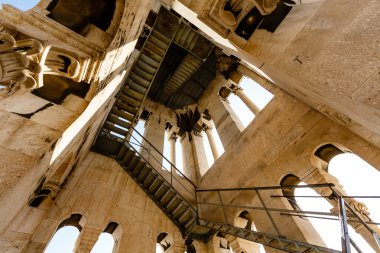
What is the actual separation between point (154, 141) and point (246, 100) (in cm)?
509

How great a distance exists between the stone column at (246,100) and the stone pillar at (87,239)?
23.0 ft

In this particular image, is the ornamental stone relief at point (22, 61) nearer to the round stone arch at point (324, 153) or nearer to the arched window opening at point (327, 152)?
the round stone arch at point (324, 153)

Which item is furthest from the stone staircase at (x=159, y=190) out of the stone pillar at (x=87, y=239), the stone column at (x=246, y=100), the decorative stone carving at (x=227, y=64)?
the decorative stone carving at (x=227, y=64)

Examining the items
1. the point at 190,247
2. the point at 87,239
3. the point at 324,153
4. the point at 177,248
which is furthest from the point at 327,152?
the point at 87,239

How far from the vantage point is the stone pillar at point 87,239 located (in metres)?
4.48

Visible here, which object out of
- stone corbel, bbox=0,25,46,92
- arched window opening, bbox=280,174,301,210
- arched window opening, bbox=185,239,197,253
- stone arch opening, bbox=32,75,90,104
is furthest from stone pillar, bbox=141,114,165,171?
stone corbel, bbox=0,25,46,92

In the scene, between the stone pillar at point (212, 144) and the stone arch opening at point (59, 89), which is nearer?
the stone arch opening at point (59, 89)

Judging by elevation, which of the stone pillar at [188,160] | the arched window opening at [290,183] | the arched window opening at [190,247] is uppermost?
the stone pillar at [188,160]

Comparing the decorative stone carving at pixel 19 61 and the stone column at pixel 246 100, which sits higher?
the stone column at pixel 246 100

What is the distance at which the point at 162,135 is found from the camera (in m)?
10.5

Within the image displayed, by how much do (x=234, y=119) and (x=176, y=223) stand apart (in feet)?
16.4

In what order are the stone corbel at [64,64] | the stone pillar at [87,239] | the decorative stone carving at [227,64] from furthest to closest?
the decorative stone carving at [227,64] < the stone pillar at [87,239] < the stone corbel at [64,64]

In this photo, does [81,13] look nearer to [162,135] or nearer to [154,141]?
[154,141]

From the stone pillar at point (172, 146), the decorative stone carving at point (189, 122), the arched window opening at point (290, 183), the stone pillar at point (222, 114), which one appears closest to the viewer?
the arched window opening at point (290, 183)
